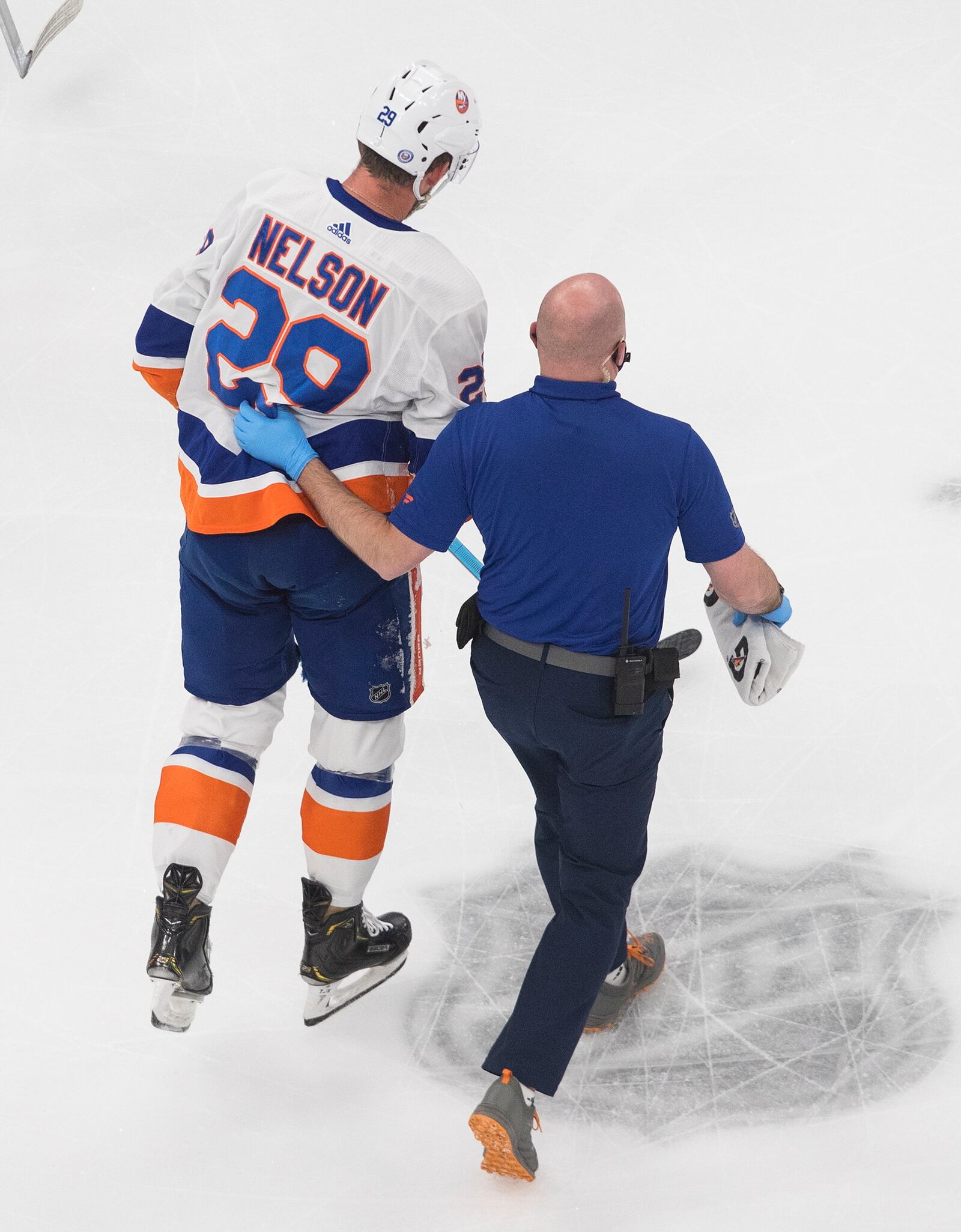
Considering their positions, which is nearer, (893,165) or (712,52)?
(893,165)

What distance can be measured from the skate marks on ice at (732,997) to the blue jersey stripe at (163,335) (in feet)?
3.66

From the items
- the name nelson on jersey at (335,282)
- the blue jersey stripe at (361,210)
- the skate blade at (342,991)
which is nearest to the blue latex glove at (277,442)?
the name nelson on jersey at (335,282)

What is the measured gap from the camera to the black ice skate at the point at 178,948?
202 centimetres

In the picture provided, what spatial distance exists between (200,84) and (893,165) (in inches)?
94.0

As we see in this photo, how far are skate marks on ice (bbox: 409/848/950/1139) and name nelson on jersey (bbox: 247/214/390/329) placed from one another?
115cm

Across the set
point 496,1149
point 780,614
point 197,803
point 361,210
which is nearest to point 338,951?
point 197,803

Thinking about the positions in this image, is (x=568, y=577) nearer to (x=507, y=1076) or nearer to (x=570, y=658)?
(x=570, y=658)

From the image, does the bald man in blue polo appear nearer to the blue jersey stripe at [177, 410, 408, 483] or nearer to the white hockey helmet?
the blue jersey stripe at [177, 410, 408, 483]

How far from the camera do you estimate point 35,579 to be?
3145 mm

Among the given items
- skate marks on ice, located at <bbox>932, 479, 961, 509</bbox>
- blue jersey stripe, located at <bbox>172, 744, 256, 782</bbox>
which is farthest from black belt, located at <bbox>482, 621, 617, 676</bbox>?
skate marks on ice, located at <bbox>932, 479, 961, 509</bbox>

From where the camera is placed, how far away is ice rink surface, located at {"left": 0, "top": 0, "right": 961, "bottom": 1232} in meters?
2.00

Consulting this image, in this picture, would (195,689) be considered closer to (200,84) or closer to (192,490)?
(192,490)

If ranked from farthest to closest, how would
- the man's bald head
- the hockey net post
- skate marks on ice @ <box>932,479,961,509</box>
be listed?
the hockey net post
skate marks on ice @ <box>932,479,961,509</box>
the man's bald head

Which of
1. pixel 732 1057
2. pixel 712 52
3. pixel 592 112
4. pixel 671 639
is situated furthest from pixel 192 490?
pixel 712 52
